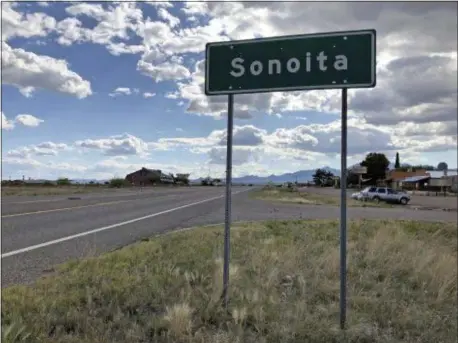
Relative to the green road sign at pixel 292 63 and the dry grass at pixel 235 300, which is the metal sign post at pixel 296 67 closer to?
the green road sign at pixel 292 63

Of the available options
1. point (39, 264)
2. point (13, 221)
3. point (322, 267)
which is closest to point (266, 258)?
point (322, 267)

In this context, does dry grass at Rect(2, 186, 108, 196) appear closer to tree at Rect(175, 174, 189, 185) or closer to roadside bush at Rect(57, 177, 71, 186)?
roadside bush at Rect(57, 177, 71, 186)

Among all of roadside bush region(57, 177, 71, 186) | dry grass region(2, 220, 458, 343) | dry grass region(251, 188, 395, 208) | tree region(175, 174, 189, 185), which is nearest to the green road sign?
dry grass region(2, 220, 458, 343)

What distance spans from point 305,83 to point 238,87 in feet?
2.17

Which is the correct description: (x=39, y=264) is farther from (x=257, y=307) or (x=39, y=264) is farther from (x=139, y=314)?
(x=257, y=307)

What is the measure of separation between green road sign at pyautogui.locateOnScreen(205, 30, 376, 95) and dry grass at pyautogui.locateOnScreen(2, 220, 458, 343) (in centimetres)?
211

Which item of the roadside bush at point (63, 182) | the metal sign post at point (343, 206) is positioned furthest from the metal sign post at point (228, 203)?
the roadside bush at point (63, 182)

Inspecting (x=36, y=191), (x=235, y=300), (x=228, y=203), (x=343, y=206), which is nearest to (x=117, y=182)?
(x=36, y=191)

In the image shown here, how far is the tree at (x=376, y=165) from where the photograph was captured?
11206cm

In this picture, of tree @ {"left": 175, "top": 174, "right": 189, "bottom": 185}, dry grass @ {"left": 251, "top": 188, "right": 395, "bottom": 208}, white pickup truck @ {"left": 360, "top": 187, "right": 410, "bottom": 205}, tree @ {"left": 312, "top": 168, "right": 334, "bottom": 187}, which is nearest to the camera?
tree @ {"left": 312, "top": 168, "right": 334, "bottom": 187}

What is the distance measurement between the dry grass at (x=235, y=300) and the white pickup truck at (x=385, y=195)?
3893cm

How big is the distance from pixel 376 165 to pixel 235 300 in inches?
4405

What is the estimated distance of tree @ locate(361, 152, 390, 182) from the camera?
112062 mm

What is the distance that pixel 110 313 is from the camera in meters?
4.52
